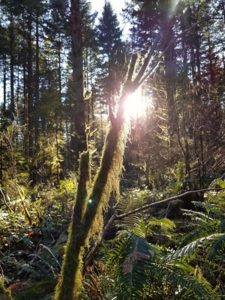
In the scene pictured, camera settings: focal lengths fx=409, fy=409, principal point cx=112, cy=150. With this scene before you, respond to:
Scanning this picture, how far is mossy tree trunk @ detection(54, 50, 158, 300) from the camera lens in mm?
2334

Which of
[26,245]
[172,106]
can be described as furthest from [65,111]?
[26,245]

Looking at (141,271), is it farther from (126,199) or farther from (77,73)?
(77,73)

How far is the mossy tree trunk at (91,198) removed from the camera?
2.33 metres

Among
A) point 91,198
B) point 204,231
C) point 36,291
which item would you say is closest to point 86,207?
point 91,198

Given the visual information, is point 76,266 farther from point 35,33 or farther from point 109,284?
point 35,33

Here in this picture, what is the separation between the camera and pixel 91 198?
2.41 metres

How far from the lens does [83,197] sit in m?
2.41

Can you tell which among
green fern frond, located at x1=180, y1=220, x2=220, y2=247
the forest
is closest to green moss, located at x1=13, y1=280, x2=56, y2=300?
the forest

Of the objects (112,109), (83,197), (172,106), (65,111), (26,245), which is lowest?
(26,245)

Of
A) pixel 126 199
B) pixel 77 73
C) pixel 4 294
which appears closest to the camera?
pixel 4 294

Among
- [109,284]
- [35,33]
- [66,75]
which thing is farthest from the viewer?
[66,75]

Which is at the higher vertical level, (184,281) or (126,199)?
(126,199)

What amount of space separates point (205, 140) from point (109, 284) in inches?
322

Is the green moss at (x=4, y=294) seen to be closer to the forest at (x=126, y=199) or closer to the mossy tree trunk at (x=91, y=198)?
the forest at (x=126, y=199)
